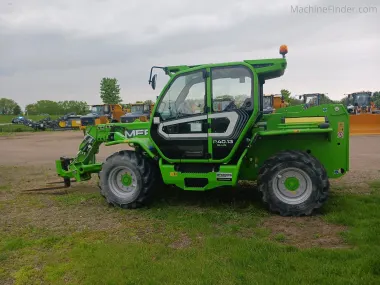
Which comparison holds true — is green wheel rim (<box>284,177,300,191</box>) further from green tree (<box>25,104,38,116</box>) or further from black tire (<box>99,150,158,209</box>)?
green tree (<box>25,104,38,116</box>)

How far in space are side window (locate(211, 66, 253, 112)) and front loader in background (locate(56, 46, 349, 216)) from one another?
0.02 meters

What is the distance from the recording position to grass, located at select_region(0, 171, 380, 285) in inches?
145

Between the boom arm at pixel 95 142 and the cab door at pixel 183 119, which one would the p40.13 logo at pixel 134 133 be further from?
the cab door at pixel 183 119

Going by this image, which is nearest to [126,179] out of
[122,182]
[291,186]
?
[122,182]

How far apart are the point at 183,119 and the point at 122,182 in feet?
5.31

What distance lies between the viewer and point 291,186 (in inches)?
223

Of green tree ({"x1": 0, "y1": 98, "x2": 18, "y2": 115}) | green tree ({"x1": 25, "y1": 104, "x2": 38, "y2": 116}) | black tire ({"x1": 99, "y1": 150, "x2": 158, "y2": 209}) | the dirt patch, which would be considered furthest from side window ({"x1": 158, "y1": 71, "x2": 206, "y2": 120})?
green tree ({"x1": 0, "y1": 98, "x2": 18, "y2": 115})

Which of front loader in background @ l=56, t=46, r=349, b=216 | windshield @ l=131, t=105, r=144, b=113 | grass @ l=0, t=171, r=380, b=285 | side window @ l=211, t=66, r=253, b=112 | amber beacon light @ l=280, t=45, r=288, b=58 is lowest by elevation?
grass @ l=0, t=171, r=380, b=285

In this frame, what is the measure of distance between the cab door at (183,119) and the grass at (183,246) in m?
1.00

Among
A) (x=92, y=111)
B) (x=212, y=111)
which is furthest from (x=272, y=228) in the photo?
(x=92, y=111)

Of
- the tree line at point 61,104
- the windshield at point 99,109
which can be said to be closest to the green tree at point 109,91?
the tree line at point 61,104

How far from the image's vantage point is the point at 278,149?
20.1ft

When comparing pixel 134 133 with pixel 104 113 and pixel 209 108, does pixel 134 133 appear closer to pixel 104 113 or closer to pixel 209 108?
pixel 209 108

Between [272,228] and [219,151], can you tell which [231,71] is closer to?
[219,151]
